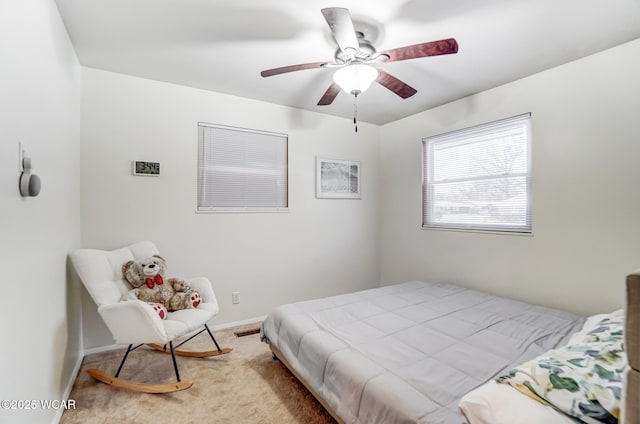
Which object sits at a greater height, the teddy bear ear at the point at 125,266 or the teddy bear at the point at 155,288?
the teddy bear ear at the point at 125,266

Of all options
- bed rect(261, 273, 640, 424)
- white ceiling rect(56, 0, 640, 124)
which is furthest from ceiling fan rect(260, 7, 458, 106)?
bed rect(261, 273, 640, 424)

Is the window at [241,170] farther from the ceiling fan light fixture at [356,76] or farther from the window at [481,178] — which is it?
the window at [481,178]

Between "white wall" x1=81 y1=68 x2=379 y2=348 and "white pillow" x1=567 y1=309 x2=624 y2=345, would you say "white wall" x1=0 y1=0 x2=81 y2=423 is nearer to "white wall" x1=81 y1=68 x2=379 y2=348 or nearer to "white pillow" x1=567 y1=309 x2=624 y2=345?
"white wall" x1=81 y1=68 x2=379 y2=348

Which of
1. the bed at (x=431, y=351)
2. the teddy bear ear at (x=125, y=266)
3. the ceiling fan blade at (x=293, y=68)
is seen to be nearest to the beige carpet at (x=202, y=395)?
the bed at (x=431, y=351)

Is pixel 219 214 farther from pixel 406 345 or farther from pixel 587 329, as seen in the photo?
pixel 587 329

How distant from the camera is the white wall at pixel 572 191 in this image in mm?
2107

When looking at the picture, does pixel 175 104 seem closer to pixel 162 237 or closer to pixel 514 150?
pixel 162 237

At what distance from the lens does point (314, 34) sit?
6.55 feet

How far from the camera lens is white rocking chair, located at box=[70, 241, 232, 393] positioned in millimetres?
1843

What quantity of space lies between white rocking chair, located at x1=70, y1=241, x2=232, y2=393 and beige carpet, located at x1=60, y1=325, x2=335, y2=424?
0.07m

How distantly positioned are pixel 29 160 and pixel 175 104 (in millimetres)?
1686

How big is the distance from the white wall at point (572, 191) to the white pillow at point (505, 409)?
180 cm

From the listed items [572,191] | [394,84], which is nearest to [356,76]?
[394,84]

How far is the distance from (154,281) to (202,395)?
0.97 metres
